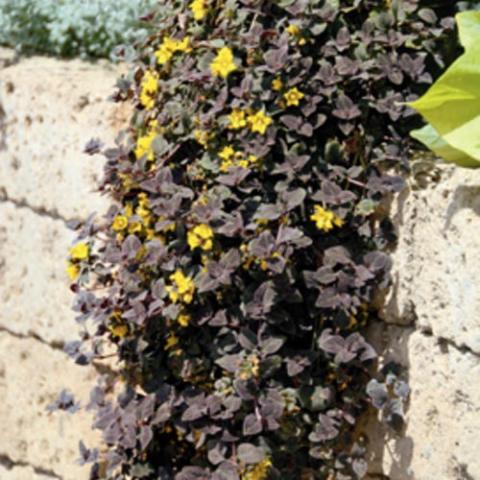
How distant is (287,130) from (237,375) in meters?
0.52

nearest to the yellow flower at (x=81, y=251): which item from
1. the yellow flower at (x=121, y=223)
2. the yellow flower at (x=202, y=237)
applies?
the yellow flower at (x=121, y=223)

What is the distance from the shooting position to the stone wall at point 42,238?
2.99 meters

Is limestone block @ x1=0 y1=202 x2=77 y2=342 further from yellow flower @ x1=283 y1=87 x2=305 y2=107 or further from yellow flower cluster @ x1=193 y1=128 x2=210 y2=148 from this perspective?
yellow flower @ x1=283 y1=87 x2=305 y2=107

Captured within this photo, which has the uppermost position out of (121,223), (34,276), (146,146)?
(146,146)

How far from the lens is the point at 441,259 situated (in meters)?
2.20

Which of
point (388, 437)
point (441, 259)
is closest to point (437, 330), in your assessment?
point (441, 259)

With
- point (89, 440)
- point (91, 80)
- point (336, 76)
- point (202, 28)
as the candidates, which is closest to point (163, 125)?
point (202, 28)

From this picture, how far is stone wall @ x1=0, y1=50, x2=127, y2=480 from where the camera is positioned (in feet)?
9.82

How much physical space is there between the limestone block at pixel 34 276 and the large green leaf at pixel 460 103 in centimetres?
127

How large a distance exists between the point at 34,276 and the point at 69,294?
0.58 feet

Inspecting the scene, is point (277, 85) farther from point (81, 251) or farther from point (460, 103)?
point (81, 251)

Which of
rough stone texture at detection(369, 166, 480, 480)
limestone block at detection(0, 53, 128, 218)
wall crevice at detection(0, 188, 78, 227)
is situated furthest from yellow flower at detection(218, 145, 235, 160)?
wall crevice at detection(0, 188, 78, 227)

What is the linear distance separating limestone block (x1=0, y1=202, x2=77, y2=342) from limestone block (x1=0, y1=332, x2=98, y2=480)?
0.22 ft

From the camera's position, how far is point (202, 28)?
2.53 metres
